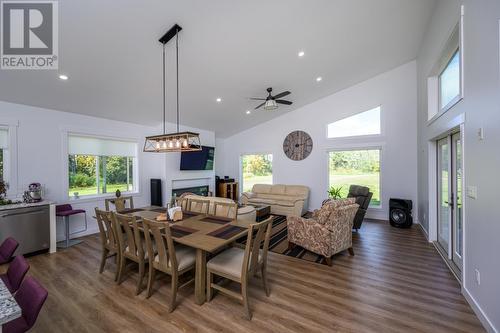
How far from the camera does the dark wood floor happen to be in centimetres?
203

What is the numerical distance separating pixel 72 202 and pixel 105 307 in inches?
125

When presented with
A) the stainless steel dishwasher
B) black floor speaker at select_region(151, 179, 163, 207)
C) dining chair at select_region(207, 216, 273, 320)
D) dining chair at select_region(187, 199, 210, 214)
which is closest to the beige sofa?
black floor speaker at select_region(151, 179, 163, 207)

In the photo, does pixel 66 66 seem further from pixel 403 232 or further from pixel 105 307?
pixel 403 232

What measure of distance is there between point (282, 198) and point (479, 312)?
15.1 ft

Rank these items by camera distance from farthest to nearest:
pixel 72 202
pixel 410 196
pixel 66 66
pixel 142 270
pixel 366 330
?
pixel 410 196 → pixel 72 202 → pixel 66 66 → pixel 142 270 → pixel 366 330

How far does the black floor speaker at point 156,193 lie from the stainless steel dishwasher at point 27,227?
2294 millimetres

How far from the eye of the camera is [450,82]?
3.36m

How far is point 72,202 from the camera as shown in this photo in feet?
14.6

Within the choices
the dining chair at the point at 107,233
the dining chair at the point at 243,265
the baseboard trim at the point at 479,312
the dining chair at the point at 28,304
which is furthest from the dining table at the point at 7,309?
the baseboard trim at the point at 479,312

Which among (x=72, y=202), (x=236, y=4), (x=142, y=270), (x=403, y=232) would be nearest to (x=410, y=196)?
(x=403, y=232)

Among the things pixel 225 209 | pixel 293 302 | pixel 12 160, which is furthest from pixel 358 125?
pixel 12 160

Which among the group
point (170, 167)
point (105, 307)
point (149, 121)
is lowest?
point (105, 307)

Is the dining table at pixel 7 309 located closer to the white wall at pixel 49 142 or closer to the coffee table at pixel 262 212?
the white wall at pixel 49 142

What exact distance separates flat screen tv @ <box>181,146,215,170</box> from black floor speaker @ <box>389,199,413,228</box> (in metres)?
5.48
